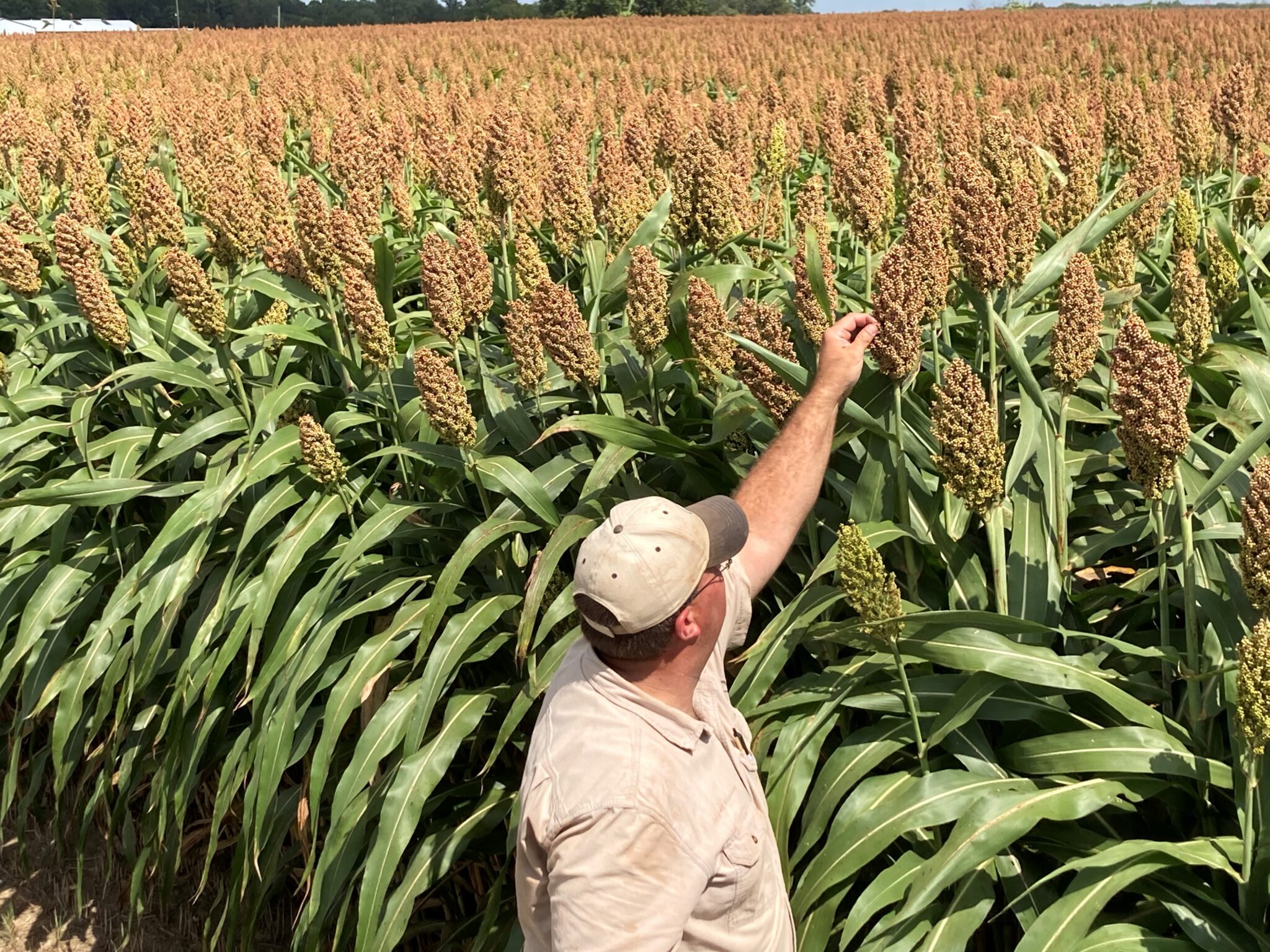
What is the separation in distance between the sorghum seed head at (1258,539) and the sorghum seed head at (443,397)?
184 cm

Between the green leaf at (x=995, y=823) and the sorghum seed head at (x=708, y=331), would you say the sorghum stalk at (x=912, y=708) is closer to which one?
the green leaf at (x=995, y=823)

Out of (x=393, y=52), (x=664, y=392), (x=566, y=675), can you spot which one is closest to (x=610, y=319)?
(x=664, y=392)

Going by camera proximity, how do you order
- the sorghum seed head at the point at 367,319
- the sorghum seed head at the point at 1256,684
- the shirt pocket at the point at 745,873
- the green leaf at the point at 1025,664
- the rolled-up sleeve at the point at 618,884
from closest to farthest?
the rolled-up sleeve at the point at 618,884
the sorghum seed head at the point at 1256,684
the shirt pocket at the point at 745,873
the green leaf at the point at 1025,664
the sorghum seed head at the point at 367,319

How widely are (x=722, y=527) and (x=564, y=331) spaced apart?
1.04 metres

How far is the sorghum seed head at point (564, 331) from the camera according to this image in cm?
314

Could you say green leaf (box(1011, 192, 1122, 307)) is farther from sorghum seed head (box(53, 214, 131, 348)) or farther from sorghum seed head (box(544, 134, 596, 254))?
sorghum seed head (box(53, 214, 131, 348))

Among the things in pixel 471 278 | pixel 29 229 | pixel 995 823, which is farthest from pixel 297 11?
pixel 995 823

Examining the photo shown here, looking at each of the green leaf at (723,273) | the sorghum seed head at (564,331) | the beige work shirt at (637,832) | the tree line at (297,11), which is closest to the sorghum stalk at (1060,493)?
the beige work shirt at (637,832)

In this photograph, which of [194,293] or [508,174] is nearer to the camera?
[194,293]

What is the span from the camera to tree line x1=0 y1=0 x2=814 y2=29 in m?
92.1

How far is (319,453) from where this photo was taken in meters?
3.33

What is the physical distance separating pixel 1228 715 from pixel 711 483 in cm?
149

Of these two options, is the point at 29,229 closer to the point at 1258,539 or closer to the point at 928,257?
the point at 928,257

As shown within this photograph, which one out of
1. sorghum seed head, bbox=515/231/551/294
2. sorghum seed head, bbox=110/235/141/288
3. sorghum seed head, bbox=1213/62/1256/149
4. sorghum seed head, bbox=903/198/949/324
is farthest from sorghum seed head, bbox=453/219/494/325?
sorghum seed head, bbox=1213/62/1256/149
